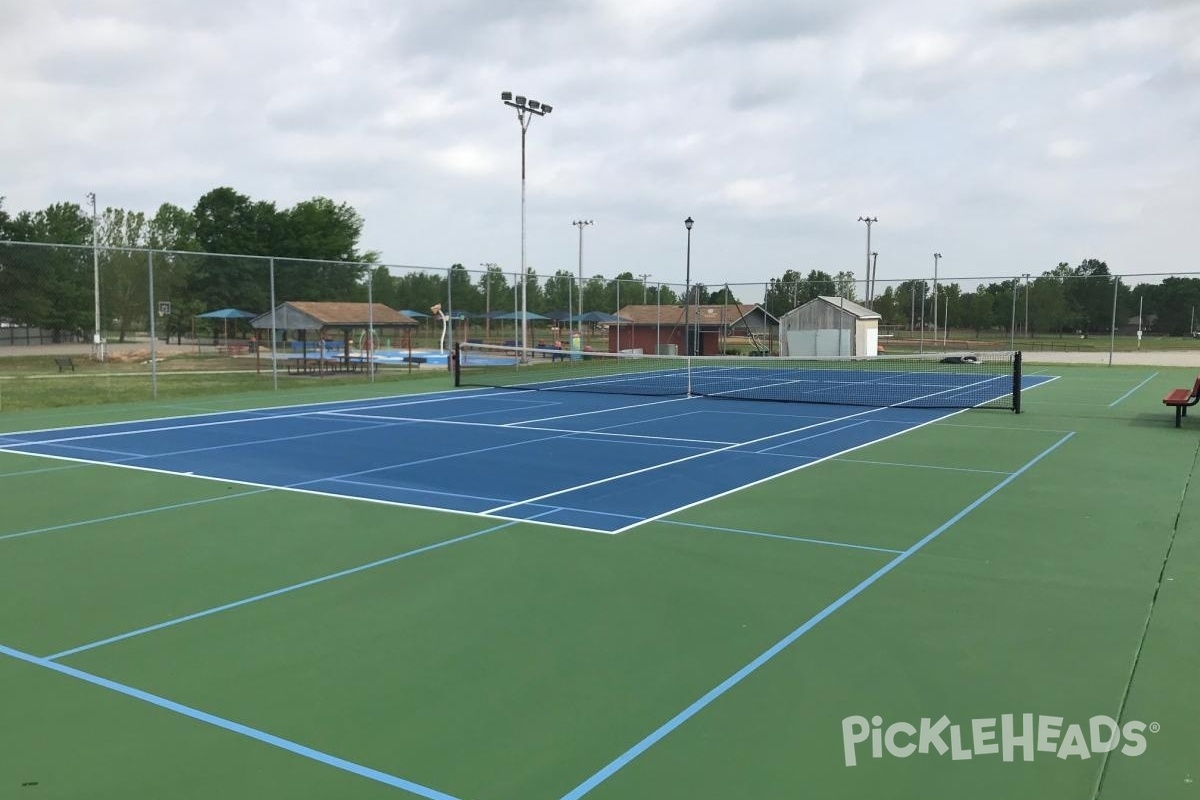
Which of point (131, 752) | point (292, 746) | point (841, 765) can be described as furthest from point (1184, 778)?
point (131, 752)

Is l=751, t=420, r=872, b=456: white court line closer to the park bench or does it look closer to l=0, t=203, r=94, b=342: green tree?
the park bench

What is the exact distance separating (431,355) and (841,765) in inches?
1045

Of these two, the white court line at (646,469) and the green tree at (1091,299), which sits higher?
the green tree at (1091,299)

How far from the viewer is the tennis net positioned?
20141 mm

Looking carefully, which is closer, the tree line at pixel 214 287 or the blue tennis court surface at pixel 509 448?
the blue tennis court surface at pixel 509 448

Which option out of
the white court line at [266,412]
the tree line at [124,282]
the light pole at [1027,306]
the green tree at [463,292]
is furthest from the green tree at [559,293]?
the light pole at [1027,306]

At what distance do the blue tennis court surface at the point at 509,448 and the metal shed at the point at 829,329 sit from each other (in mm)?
19558

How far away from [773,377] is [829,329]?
35.9 feet

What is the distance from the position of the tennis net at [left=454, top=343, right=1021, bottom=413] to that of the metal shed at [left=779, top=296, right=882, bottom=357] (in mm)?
1879

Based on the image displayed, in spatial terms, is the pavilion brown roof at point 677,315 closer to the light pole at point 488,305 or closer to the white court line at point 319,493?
the light pole at point 488,305

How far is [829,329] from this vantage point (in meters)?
38.1

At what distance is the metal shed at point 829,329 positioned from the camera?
37375mm

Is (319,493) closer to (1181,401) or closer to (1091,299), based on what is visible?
(1181,401)

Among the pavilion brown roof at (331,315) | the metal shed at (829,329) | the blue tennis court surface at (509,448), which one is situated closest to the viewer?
the blue tennis court surface at (509,448)
